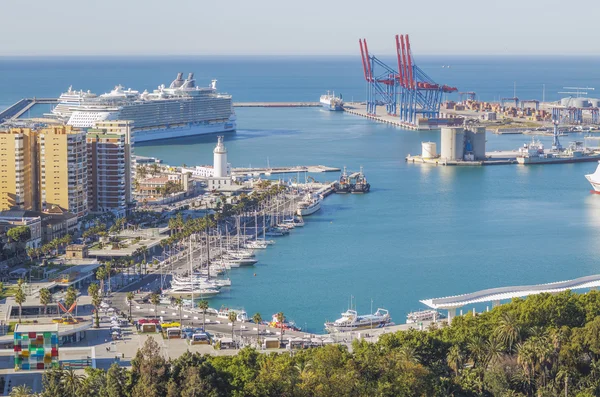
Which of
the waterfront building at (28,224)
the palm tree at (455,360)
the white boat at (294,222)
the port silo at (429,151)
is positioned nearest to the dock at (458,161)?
the port silo at (429,151)

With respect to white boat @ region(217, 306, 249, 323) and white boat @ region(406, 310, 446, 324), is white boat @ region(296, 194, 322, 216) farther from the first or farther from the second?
white boat @ region(406, 310, 446, 324)

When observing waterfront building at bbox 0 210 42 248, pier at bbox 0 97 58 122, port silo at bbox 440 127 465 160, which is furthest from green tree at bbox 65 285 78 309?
pier at bbox 0 97 58 122

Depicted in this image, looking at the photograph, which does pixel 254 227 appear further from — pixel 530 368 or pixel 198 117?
pixel 198 117

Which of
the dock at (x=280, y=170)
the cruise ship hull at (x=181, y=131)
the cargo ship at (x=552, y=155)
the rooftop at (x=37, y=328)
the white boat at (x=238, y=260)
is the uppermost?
the cruise ship hull at (x=181, y=131)

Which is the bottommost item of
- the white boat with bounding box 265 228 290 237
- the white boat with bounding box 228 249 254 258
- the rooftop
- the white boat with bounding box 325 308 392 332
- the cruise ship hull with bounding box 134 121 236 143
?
the white boat with bounding box 325 308 392 332

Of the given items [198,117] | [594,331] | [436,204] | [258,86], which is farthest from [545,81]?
[594,331]

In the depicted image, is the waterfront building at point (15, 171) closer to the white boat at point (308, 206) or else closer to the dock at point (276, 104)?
the white boat at point (308, 206)

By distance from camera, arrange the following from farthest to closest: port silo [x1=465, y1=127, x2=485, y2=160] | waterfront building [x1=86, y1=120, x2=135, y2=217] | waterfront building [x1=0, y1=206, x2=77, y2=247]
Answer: port silo [x1=465, y1=127, x2=485, y2=160], waterfront building [x1=86, y1=120, x2=135, y2=217], waterfront building [x1=0, y1=206, x2=77, y2=247]
